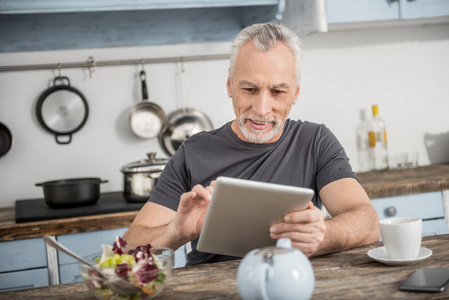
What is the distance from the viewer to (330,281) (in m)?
1.16

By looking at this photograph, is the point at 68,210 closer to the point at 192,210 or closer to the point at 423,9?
the point at 192,210

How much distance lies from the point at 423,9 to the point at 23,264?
2.29 metres

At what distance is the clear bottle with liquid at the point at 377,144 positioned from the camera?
3.22m

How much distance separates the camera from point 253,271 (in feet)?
3.07

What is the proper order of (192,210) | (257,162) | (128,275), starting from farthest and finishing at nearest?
(257,162)
(192,210)
(128,275)

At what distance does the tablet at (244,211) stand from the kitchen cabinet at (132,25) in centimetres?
160

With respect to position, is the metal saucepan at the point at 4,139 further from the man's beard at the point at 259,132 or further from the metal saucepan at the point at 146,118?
the man's beard at the point at 259,132

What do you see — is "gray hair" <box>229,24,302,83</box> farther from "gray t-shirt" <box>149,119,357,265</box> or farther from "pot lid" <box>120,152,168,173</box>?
"pot lid" <box>120,152,168,173</box>

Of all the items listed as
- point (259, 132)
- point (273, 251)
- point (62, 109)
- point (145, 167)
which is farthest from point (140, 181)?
point (273, 251)

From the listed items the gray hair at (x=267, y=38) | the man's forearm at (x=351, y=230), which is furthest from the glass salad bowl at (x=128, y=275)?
the gray hair at (x=267, y=38)

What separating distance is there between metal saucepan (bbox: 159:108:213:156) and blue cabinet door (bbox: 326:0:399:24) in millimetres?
859

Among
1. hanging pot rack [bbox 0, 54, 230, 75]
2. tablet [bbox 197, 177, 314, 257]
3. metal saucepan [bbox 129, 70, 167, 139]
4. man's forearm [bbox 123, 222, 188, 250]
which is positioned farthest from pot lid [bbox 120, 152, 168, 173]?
tablet [bbox 197, 177, 314, 257]

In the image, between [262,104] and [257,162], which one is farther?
[257,162]

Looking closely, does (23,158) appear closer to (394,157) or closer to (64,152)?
(64,152)
